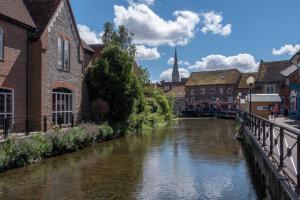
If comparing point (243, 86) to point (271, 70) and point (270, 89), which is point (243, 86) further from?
point (270, 89)

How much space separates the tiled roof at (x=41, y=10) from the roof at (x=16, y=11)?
1.87 feet

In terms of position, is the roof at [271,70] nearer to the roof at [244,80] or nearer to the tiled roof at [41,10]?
the roof at [244,80]

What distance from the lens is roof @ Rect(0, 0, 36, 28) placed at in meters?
19.8

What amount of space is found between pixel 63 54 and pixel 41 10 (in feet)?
10.4

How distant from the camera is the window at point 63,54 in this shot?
24.6m

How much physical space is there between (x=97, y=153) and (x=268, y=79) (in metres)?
56.3

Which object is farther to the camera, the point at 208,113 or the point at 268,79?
the point at 208,113

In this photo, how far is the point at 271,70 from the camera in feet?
235

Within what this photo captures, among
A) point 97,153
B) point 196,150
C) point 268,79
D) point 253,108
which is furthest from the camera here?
point 268,79

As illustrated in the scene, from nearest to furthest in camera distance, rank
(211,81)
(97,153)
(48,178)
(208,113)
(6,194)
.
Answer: (6,194) → (48,178) → (97,153) → (208,113) → (211,81)

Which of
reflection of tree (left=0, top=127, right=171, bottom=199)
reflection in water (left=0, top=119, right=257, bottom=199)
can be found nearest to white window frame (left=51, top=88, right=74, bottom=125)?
reflection in water (left=0, top=119, right=257, bottom=199)

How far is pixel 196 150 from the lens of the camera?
2128cm

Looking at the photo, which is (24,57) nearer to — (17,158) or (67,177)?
(17,158)

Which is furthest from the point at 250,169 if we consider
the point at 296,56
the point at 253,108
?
the point at 296,56
